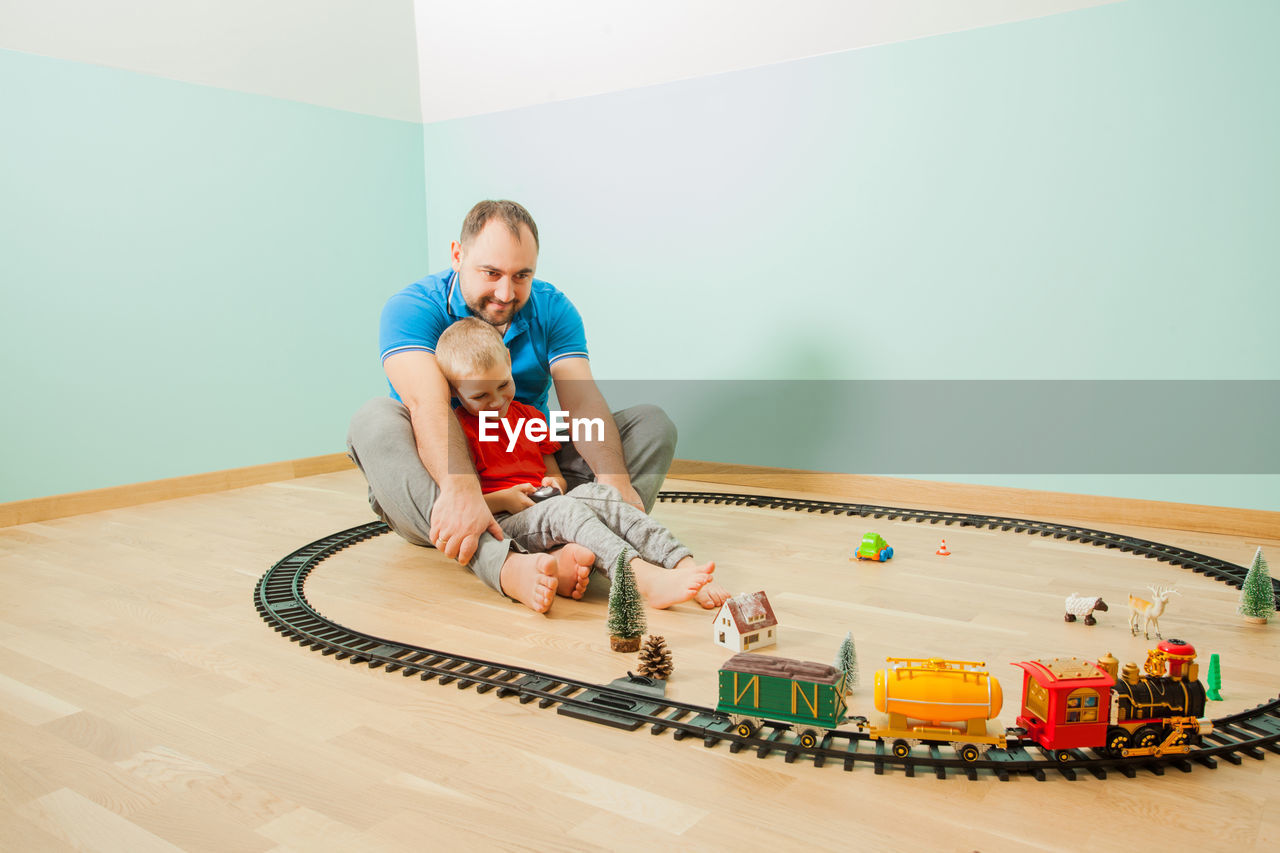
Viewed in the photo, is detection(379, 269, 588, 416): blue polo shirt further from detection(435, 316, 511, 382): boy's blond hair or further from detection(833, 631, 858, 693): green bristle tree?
detection(833, 631, 858, 693): green bristle tree

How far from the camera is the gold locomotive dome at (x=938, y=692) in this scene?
3.94 ft

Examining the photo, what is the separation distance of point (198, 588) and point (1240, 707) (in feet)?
6.79

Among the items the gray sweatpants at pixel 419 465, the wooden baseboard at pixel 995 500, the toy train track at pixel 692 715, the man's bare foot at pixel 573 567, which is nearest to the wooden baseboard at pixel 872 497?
the wooden baseboard at pixel 995 500

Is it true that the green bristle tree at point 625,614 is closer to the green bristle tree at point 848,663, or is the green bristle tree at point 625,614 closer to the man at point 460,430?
the man at point 460,430

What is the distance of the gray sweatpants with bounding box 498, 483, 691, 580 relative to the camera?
76.9 inches

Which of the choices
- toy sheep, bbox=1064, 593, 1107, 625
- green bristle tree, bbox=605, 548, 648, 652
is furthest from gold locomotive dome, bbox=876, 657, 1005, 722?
toy sheep, bbox=1064, 593, 1107, 625

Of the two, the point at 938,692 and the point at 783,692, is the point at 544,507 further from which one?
the point at 938,692

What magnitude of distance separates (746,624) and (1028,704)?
52 centimetres

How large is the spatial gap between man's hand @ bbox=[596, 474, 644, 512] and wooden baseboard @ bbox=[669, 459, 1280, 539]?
3.44 feet

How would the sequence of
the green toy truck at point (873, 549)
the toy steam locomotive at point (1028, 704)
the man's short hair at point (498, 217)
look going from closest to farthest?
the toy steam locomotive at point (1028, 704) < the man's short hair at point (498, 217) < the green toy truck at point (873, 549)

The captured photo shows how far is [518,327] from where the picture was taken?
2352 mm

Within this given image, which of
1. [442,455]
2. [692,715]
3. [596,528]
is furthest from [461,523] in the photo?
[692,715]

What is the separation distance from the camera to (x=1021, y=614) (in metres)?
1.84

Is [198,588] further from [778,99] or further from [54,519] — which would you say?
[778,99]
